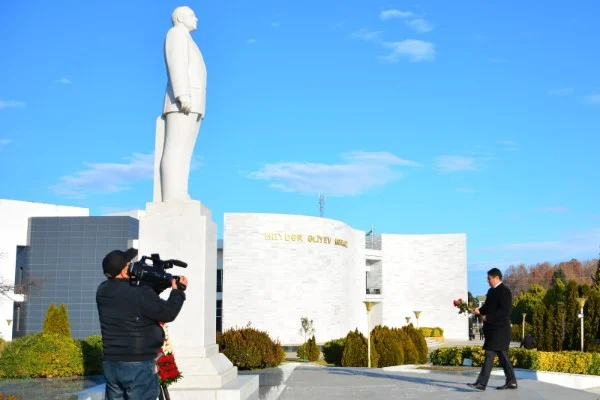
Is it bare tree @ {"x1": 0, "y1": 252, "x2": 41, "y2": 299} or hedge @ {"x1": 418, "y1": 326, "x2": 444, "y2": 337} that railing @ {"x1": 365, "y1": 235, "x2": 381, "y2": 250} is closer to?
hedge @ {"x1": 418, "y1": 326, "x2": 444, "y2": 337}

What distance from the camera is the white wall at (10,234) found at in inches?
1660

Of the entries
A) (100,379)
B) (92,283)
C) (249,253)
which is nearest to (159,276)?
(100,379)

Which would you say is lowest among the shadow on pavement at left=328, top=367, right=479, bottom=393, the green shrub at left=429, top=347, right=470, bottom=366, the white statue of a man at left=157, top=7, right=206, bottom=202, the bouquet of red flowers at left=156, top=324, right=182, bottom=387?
the green shrub at left=429, top=347, right=470, bottom=366

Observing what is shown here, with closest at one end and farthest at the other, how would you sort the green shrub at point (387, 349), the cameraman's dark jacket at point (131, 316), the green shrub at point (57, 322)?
the cameraman's dark jacket at point (131, 316), the green shrub at point (387, 349), the green shrub at point (57, 322)

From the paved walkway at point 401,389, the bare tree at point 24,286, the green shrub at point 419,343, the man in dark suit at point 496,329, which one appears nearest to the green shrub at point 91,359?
the paved walkway at point 401,389

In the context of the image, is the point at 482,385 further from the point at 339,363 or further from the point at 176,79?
the point at 339,363

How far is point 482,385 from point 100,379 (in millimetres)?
5683

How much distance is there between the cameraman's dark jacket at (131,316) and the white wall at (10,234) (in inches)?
1595

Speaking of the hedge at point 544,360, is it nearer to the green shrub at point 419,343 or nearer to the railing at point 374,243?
the green shrub at point 419,343

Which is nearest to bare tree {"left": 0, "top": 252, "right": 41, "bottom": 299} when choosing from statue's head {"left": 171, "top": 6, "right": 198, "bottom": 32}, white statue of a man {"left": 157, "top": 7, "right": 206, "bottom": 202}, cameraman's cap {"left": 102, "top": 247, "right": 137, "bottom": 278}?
white statue of a man {"left": 157, "top": 7, "right": 206, "bottom": 202}

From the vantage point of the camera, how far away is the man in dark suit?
8719 mm

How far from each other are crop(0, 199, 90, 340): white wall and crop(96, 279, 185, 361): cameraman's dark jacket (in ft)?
133

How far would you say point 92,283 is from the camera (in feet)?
144

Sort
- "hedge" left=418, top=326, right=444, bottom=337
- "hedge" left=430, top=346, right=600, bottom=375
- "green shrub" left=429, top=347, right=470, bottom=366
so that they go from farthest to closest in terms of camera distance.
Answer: "hedge" left=418, top=326, right=444, bottom=337
"green shrub" left=429, top=347, right=470, bottom=366
"hedge" left=430, top=346, right=600, bottom=375
